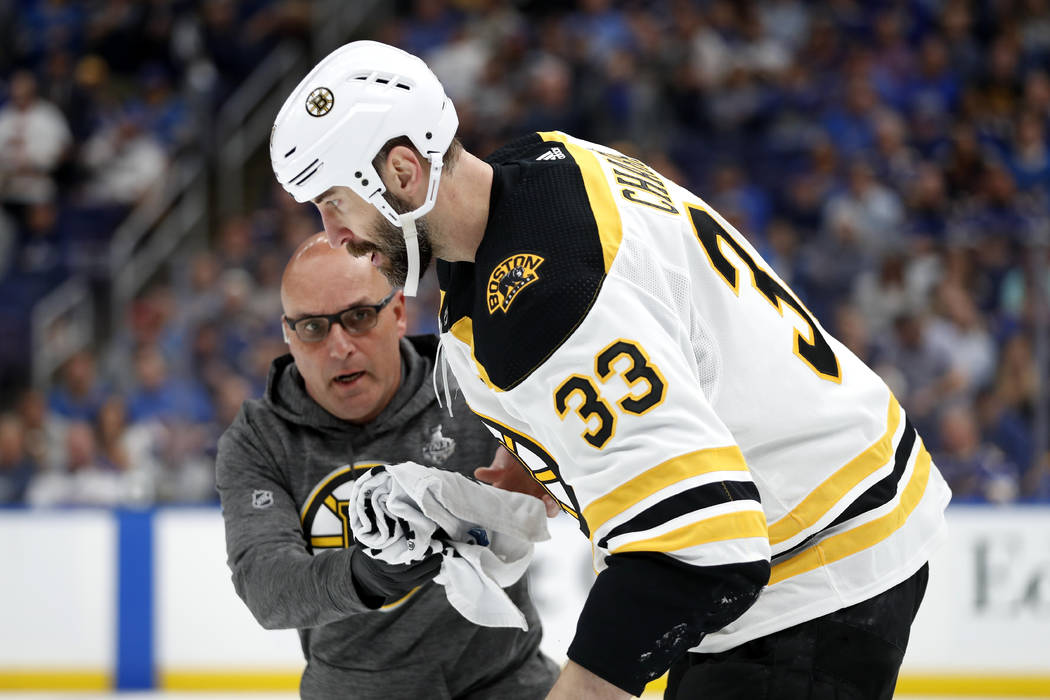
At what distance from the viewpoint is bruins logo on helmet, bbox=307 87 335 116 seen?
1907mm

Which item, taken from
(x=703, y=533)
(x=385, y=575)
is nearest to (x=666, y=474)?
(x=703, y=533)

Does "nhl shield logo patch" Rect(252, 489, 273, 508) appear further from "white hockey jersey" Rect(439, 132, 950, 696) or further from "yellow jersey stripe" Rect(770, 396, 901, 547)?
"yellow jersey stripe" Rect(770, 396, 901, 547)

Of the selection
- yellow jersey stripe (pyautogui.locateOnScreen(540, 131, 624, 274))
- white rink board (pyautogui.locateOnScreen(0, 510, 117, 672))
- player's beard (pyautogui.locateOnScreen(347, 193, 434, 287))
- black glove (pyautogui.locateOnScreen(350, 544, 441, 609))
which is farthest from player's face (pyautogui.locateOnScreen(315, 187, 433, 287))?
white rink board (pyautogui.locateOnScreen(0, 510, 117, 672))

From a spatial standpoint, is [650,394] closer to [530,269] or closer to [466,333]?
[530,269]

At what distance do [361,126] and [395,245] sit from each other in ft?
0.61

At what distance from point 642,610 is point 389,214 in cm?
69

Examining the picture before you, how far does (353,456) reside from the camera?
2.67 m

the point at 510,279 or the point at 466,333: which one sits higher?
the point at 510,279

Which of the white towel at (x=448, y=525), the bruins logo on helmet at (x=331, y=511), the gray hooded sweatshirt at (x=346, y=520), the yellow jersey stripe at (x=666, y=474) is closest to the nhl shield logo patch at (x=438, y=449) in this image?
the gray hooded sweatshirt at (x=346, y=520)

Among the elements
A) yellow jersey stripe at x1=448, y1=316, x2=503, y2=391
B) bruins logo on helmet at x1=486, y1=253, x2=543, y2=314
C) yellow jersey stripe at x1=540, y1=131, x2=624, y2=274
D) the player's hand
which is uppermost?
yellow jersey stripe at x1=540, y1=131, x2=624, y2=274

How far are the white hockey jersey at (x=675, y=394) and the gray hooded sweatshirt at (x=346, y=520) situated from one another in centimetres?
70

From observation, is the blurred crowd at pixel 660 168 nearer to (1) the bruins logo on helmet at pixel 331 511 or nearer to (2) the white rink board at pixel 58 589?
(2) the white rink board at pixel 58 589

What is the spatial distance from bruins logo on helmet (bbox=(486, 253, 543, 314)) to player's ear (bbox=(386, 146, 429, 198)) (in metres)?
0.21

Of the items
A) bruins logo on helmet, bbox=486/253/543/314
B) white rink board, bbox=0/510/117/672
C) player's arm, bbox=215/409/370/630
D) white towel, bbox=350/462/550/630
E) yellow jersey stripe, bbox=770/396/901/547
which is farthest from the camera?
white rink board, bbox=0/510/117/672
